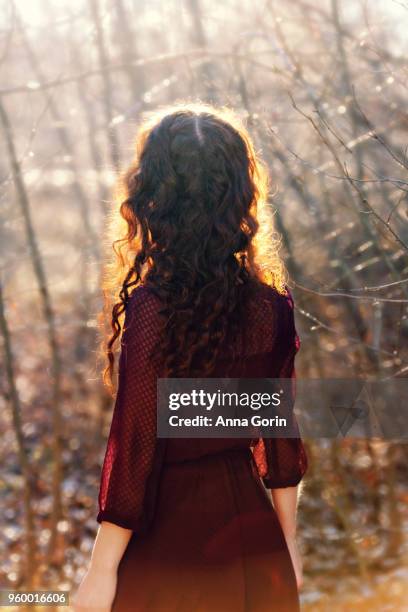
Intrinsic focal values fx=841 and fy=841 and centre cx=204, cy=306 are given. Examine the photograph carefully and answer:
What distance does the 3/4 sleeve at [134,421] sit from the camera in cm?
170

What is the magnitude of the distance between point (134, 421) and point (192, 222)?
430mm

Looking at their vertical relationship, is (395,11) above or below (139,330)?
above

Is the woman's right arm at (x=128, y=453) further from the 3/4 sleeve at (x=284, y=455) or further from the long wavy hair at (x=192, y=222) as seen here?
the 3/4 sleeve at (x=284, y=455)

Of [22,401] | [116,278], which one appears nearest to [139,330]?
[116,278]

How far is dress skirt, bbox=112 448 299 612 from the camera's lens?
1.73 m

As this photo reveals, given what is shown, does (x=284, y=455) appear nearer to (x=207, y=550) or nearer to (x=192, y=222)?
(x=207, y=550)

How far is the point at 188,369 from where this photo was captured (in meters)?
1.76

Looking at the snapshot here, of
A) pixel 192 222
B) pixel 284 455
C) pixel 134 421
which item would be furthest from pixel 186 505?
pixel 192 222

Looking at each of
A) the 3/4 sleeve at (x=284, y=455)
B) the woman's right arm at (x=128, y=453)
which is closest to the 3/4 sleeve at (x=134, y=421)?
the woman's right arm at (x=128, y=453)

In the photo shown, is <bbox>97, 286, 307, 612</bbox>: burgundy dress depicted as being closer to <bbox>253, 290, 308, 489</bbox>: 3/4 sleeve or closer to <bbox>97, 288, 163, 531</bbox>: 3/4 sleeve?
<bbox>97, 288, 163, 531</bbox>: 3/4 sleeve

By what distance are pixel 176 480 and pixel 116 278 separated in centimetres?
49

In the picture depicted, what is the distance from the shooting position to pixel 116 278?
1941mm

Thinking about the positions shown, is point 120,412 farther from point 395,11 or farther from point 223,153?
point 395,11

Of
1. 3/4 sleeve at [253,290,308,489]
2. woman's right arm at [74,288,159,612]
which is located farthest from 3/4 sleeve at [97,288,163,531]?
3/4 sleeve at [253,290,308,489]
